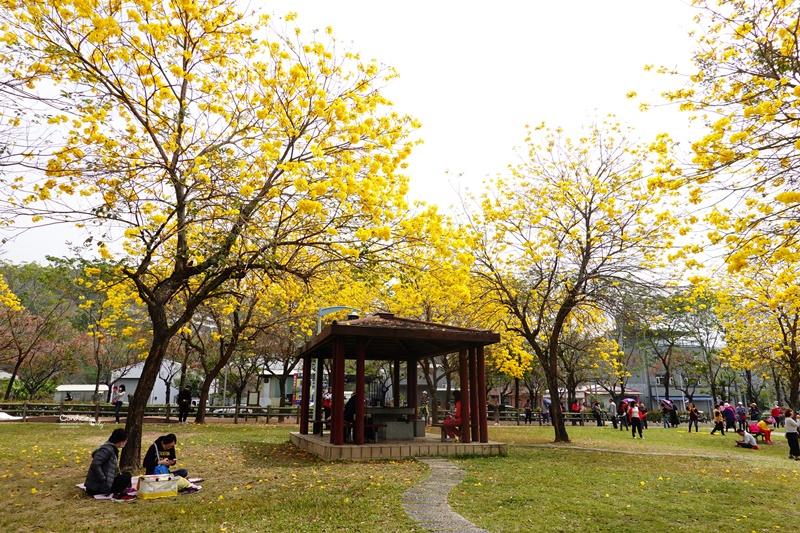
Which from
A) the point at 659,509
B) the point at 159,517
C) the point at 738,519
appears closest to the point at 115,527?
the point at 159,517

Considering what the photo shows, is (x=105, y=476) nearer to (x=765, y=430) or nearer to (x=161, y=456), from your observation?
(x=161, y=456)

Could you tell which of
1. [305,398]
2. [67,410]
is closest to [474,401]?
[305,398]

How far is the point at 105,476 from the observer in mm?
6145

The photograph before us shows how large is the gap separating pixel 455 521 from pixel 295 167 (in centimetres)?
498

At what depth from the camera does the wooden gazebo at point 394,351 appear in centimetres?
980

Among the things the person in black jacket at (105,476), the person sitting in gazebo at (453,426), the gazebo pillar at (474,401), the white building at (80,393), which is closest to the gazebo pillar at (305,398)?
the person sitting in gazebo at (453,426)

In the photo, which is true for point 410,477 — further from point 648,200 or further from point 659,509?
point 648,200

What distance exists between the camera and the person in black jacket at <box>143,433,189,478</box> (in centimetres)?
669

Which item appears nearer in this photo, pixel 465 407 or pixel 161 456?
pixel 161 456

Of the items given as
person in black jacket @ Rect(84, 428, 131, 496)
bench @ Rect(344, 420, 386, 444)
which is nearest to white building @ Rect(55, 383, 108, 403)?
bench @ Rect(344, 420, 386, 444)

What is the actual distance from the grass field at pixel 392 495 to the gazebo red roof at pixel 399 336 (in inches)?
92.3

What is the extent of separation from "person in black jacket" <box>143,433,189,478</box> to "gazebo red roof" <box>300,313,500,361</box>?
3.45 metres

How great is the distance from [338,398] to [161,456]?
3.53 meters

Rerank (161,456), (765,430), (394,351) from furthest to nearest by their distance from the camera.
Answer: (765,430) → (394,351) → (161,456)
